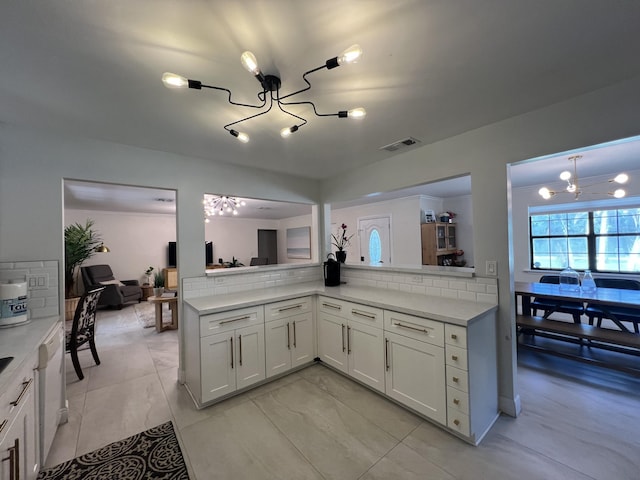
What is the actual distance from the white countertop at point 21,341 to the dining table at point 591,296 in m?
4.32

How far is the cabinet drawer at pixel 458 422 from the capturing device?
5.65 ft

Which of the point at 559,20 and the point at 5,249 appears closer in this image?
the point at 559,20

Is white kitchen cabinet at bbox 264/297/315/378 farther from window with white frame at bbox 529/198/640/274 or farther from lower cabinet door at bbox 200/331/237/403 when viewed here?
window with white frame at bbox 529/198/640/274

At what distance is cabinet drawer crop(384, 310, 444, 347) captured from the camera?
1856mm

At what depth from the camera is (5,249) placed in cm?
187

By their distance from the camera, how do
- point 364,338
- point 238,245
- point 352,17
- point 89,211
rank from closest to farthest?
point 352,17 → point 364,338 → point 89,211 → point 238,245

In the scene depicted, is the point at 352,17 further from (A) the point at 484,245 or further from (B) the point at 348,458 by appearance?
(B) the point at 348,458

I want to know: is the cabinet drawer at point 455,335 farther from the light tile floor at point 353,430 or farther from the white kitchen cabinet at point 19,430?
the white kitchen cabinet at point 19,430

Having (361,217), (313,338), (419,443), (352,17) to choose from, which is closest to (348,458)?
(419,443)

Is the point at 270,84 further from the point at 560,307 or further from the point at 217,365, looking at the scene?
the point at 560,307

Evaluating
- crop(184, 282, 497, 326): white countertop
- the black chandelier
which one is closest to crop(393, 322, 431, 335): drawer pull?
crop(184, 282, 497, 326): white countertop

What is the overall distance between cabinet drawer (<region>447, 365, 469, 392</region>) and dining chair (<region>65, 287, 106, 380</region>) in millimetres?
3524

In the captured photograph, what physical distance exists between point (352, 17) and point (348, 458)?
2.42 m

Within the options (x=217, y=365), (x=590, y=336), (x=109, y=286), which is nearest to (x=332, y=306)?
(x=217, y=365)
